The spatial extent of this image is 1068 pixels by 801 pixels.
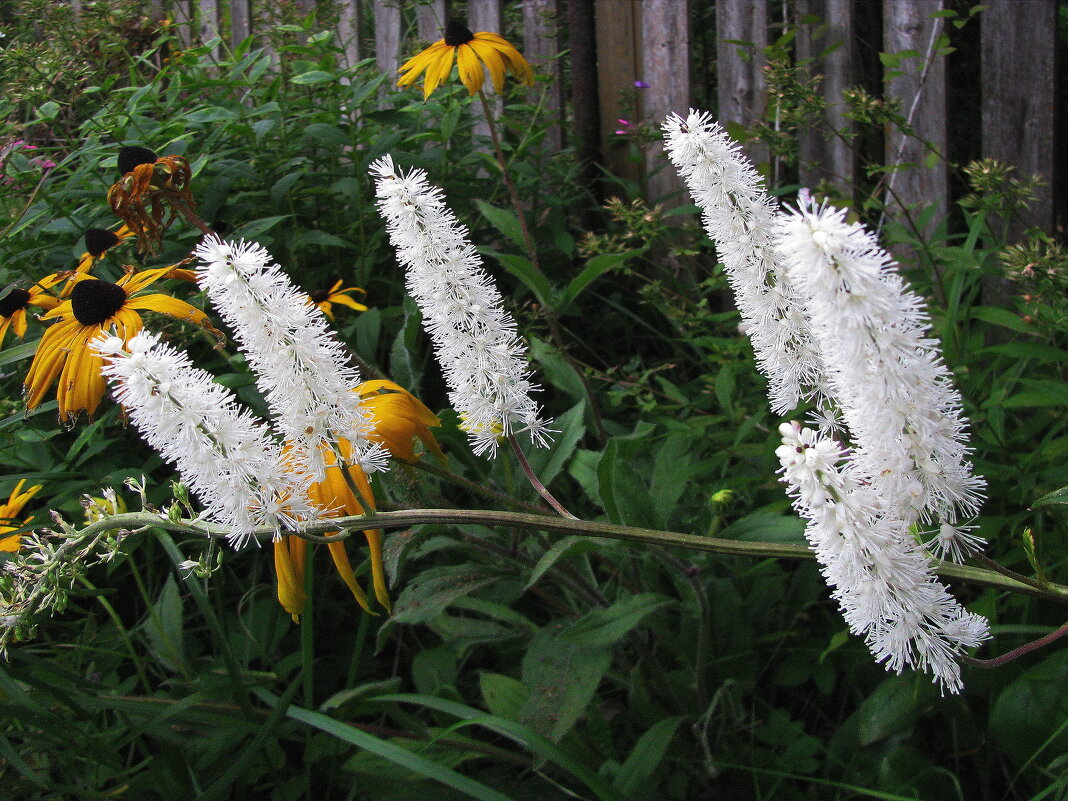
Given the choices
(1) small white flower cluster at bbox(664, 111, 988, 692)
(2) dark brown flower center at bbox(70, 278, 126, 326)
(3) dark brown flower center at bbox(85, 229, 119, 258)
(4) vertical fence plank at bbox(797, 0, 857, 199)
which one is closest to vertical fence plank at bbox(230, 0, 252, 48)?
(4) vertical fence plank at bbox(797, 0, 857, 199)

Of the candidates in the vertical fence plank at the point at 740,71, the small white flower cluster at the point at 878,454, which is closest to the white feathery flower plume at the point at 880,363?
the small white flower cluster at the point at 878,454

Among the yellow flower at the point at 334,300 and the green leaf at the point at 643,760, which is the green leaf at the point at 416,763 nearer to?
the green leaf at the point at 643,760

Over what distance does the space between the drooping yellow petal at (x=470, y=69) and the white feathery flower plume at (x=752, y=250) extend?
135 centimetres

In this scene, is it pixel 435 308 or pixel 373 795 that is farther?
pixel 373 795

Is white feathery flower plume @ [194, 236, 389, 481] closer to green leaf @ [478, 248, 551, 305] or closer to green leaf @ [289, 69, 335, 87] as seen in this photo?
green leaf @ [478, 248, 551, 305]

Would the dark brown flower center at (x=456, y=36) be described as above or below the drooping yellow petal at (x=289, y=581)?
above

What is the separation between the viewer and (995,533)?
169cm

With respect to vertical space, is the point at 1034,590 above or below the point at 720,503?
above

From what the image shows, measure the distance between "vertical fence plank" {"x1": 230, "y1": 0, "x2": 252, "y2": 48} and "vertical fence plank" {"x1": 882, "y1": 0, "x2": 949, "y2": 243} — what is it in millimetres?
3036

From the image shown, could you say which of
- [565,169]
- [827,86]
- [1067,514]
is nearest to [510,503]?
[1067,514]

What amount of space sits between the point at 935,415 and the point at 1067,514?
1.18m

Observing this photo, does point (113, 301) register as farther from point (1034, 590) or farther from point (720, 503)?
point (1034, 590)

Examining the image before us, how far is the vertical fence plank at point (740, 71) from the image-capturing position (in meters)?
3.24

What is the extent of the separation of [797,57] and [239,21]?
2.85 meters
